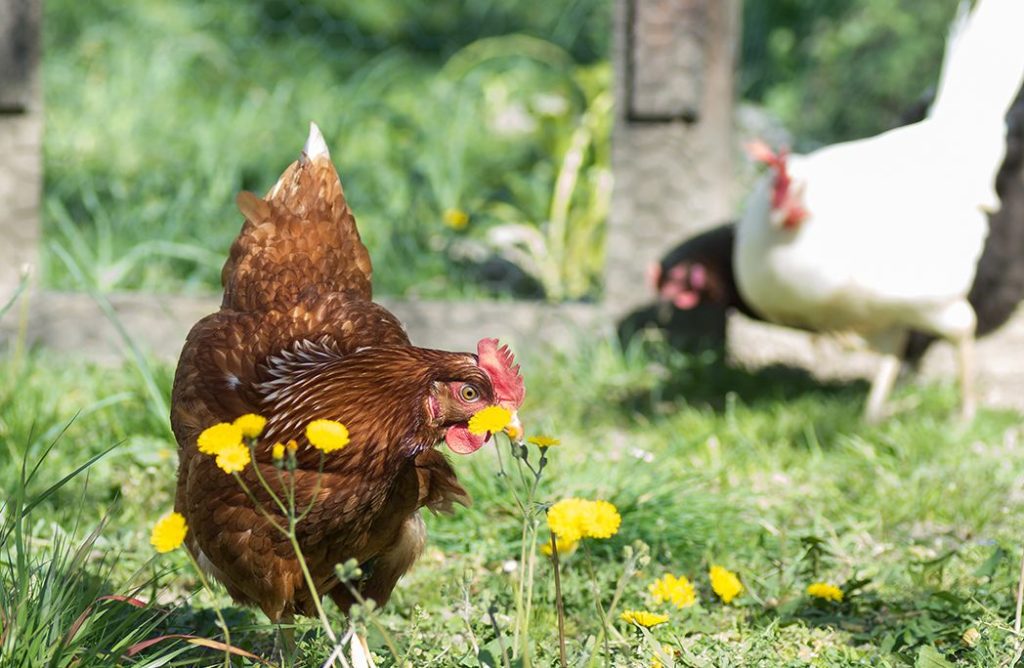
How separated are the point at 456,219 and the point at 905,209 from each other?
1990mm

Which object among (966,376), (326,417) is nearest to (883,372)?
(966,376)

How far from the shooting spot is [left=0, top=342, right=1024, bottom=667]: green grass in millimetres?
2143

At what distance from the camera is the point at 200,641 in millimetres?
1821

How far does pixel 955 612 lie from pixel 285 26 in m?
5.76

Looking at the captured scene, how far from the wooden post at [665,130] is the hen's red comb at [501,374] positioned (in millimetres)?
2429

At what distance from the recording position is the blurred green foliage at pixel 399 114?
4.91m

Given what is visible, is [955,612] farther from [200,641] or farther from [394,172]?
[394,172]

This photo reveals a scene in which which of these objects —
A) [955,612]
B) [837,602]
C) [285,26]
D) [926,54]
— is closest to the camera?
[955,612]

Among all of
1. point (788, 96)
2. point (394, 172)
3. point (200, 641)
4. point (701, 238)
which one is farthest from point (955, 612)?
point (788, 96)

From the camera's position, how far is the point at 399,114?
555 cm

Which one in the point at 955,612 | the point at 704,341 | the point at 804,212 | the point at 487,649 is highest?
the point at 804,212

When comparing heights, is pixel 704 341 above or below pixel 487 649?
below

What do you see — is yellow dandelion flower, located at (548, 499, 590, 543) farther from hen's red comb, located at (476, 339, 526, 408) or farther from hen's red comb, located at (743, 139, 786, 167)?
hen's red comb, located at (743, 139, 786, 167)

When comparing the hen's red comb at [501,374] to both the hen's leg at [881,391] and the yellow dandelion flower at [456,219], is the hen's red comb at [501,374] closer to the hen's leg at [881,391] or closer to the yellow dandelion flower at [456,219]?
the hen's leg at [881,391]
